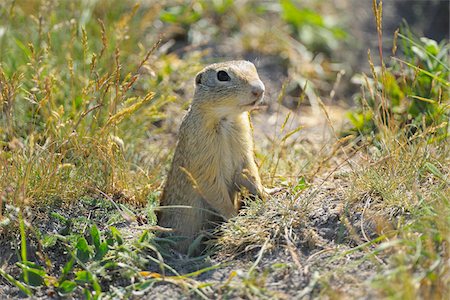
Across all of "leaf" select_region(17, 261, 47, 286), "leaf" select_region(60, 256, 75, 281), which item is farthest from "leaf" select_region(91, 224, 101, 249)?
"leaf" select_region(17, 261, 47, 286)

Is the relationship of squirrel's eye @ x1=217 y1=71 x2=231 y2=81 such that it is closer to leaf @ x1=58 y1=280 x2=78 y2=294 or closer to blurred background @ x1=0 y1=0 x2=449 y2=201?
blurred background @ x1=0 y1=0 x2=449 y2=201

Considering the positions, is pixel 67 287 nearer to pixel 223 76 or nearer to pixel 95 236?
pixel 95 236

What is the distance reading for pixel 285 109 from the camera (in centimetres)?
685

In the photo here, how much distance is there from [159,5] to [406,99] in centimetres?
269

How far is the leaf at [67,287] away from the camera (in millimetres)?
3621

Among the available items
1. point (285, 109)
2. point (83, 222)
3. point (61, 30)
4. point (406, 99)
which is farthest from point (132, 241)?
point (285, 109)

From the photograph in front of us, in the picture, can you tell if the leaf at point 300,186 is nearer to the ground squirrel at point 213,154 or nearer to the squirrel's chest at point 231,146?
the ground squirrel at point 213,154

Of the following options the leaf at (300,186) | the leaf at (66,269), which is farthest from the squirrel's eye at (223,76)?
the leaf at (66,269)

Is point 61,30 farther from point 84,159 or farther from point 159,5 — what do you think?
point 84,159

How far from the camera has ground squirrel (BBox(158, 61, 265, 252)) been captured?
13.6 ft

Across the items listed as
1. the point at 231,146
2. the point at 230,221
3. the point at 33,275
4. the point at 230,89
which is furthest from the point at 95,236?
the point at 230,89

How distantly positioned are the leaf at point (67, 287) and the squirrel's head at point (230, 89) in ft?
4.21

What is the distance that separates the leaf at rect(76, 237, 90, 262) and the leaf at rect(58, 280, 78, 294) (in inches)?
7.6

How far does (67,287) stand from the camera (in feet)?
11.9
